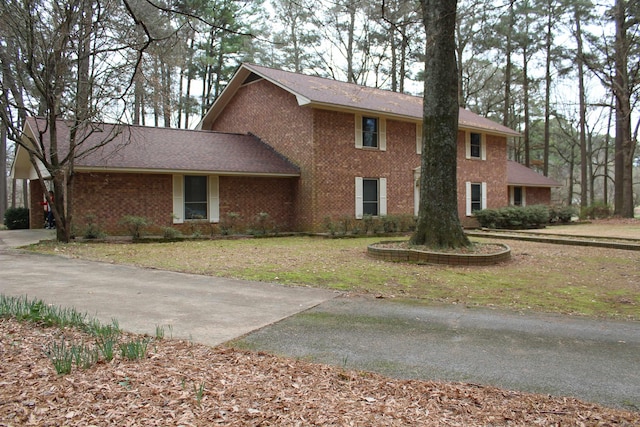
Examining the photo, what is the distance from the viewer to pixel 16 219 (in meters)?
21.0

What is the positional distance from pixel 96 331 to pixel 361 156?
15181mm

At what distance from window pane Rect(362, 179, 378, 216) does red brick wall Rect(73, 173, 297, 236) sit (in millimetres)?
2921

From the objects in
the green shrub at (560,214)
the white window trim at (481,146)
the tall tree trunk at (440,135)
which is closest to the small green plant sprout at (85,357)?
the tall tree trunk at (440,135)

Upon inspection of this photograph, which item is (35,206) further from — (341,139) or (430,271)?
(430,271)

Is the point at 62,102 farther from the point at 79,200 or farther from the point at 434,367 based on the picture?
the point at 434,367

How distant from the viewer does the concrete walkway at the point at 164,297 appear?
5160 mm

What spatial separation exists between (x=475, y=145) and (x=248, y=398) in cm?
2201

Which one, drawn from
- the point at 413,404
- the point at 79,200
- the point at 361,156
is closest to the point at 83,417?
the point at 413,404

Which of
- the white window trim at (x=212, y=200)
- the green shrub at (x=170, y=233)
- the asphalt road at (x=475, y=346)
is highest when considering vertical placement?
the white window trim at (x=212, y=200)

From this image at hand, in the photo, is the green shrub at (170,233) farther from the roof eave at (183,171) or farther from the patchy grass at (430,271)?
the roof eave at (183,171)

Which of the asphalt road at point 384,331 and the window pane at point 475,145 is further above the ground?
the window pane at point 475,145

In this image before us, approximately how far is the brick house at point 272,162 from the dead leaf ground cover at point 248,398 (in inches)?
462

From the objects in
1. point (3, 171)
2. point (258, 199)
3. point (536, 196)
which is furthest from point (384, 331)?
point (3, 171)

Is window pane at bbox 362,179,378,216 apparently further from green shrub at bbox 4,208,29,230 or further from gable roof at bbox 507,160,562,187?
green shrub at bbox 4,208,29,230
